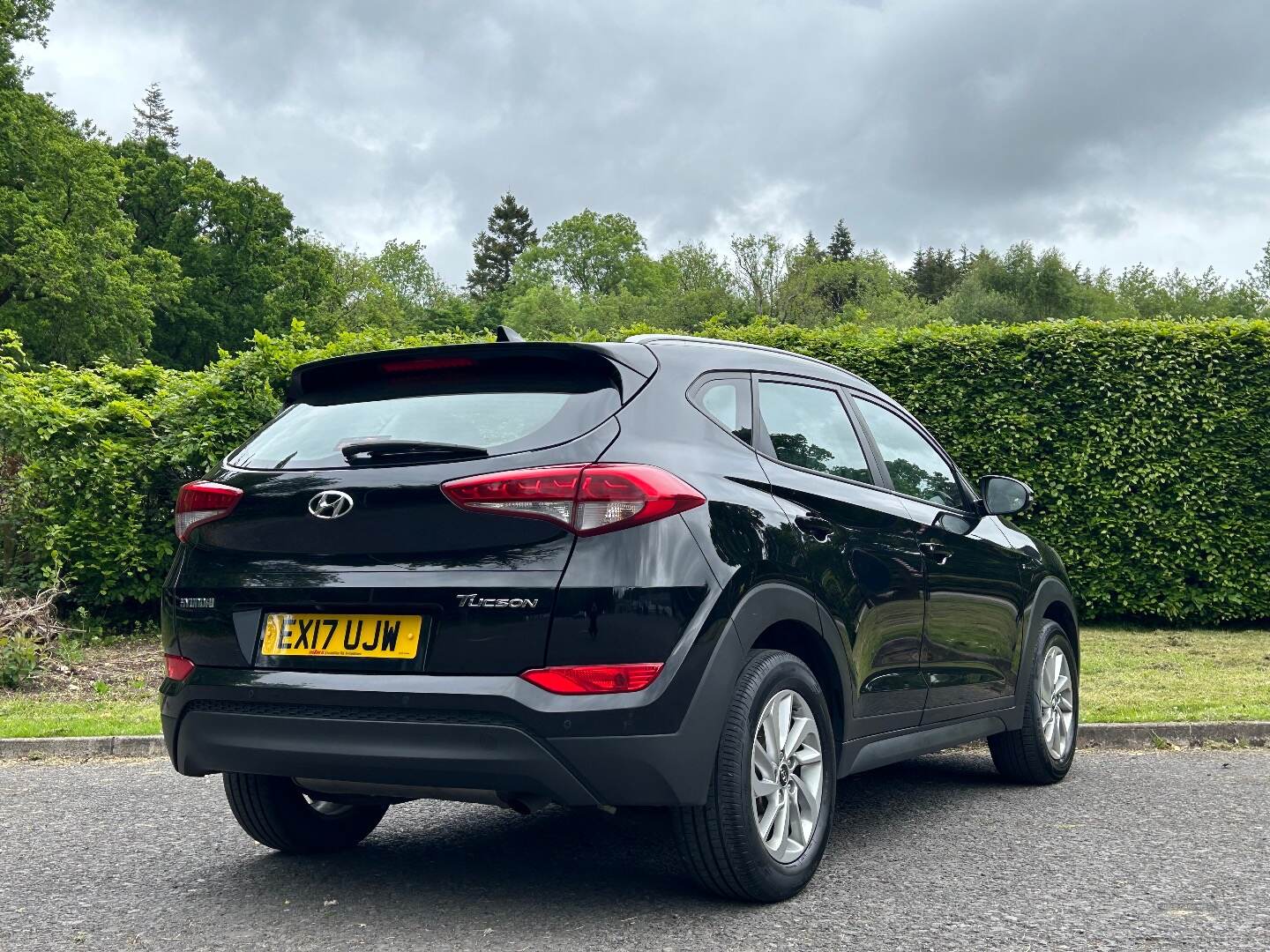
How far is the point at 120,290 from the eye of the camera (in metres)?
41.0

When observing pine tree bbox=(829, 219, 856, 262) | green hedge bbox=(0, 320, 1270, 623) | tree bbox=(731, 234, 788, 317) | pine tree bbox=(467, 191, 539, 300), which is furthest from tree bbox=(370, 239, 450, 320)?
green hedge bbox=(0, 320, 1270, 623)

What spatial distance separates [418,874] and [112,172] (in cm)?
4292

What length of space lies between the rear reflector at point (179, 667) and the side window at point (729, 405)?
185cm

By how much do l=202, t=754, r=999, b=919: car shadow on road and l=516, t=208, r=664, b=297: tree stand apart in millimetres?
92104

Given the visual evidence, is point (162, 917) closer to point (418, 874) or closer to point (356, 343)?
point (418, 874)

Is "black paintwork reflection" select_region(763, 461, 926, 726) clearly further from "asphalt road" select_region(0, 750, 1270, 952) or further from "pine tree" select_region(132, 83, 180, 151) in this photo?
"pine tree" select_region(132, 83, 180, 151)

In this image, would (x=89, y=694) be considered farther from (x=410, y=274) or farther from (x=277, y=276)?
(x=410, y=274)

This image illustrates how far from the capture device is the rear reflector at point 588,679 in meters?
3.81

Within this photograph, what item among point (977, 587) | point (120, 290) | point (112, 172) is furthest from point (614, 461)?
point (112, 172)

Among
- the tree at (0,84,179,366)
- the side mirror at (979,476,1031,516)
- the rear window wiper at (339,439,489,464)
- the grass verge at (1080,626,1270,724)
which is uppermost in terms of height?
the tree at (0,84,179,366)

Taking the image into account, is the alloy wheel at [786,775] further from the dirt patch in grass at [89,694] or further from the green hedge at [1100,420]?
the green hedge at [1100,420]

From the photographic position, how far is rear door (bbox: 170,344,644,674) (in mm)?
3865

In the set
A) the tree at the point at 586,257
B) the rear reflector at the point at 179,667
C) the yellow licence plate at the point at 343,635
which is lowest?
the rear reflector at the point at 179,667

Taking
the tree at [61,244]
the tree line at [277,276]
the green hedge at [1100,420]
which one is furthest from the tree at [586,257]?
the green hedge at [1100,420]
